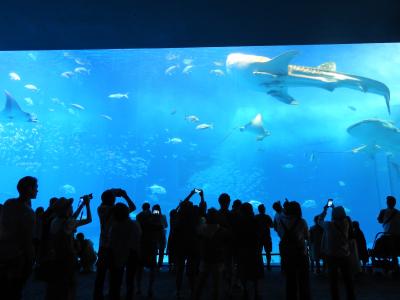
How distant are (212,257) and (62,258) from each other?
1271 millimetres

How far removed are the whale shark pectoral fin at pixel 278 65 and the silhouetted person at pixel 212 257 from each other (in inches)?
526

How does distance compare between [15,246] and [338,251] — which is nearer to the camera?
[15,246]

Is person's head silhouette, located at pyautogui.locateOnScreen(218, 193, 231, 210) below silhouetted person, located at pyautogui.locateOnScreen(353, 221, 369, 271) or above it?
above

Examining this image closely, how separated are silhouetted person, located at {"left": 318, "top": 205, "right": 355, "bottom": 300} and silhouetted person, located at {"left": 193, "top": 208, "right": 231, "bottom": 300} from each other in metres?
0.97

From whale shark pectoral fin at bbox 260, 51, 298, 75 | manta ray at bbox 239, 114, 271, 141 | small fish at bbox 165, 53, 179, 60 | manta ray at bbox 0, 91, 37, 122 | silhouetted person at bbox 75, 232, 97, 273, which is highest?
small fish at bbox 165, 53, 179, 60

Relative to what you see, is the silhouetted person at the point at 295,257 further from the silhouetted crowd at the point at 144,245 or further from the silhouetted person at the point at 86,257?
the silhouetted person at the point at 86,257

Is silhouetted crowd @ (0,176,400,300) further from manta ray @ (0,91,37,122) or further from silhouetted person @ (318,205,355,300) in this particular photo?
manta ray @ (0,91,37,122)

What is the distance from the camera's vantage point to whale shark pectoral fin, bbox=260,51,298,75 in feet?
50.6

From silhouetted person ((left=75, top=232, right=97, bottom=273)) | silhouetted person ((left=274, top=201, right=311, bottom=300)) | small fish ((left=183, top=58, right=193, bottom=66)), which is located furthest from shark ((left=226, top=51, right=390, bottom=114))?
small fish ((left=183, top=58, right=193, bottom=66))

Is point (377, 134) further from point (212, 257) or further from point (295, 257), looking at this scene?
point (212, 257)

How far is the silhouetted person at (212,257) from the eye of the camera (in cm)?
305

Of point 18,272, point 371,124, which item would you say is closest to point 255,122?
point 371,124

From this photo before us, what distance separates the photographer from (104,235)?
307 centimetres

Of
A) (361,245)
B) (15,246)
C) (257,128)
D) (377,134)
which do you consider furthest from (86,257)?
(377,134)
